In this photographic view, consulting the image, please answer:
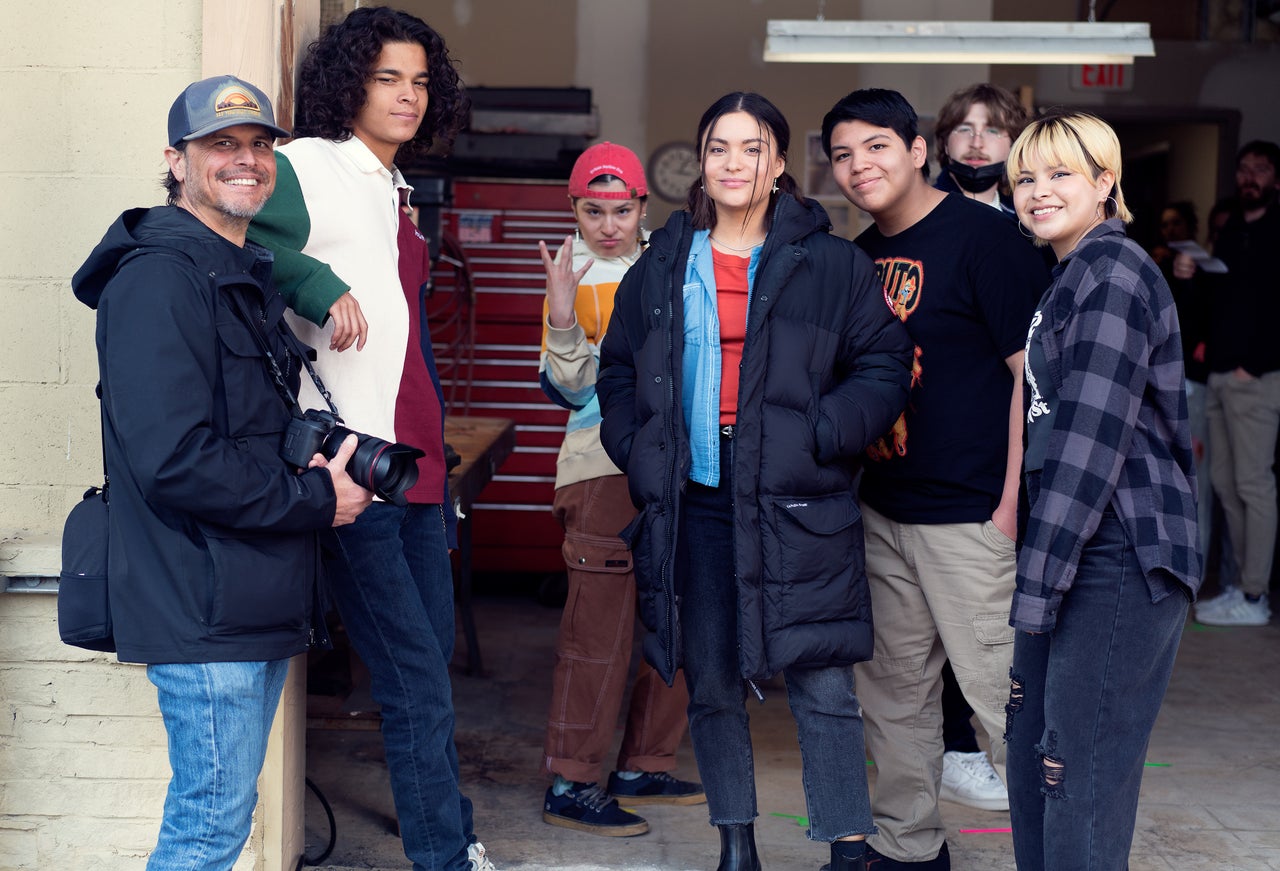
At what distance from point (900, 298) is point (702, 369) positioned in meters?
0.51

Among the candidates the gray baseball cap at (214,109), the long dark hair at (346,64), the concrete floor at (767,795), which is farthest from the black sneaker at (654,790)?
the gray baseball cap at (214,109)

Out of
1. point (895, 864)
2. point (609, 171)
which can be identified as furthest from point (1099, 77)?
point (895, 864)

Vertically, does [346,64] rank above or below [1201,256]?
above

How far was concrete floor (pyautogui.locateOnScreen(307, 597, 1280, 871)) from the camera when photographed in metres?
3.23

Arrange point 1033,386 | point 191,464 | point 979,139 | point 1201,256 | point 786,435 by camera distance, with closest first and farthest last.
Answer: point 191,464
point 1033,386
point 786,435
point 979,139
point 1201,256

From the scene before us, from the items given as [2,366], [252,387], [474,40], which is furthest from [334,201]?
[474,40]

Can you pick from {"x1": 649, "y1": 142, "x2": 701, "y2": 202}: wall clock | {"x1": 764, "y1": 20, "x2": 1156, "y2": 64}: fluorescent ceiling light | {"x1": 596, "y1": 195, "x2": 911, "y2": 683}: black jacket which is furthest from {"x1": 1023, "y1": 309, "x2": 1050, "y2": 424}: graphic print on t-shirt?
{"x1": 649, "y1": 142, "x2": 701, "y2": 202}: wall clock

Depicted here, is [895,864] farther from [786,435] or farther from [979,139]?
[979,139]

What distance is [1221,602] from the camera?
6.07 metres

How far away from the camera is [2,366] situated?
2703 mm

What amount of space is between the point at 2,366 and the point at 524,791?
1.78 metres

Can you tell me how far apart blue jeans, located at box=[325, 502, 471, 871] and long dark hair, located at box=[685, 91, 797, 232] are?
2.79 ft

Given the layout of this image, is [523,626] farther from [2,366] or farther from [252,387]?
[252,387]

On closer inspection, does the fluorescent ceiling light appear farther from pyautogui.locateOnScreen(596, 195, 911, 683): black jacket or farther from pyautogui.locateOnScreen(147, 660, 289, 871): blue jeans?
pyautogui.locateOnScreen(147, 660, 289, 871): blue jeans
